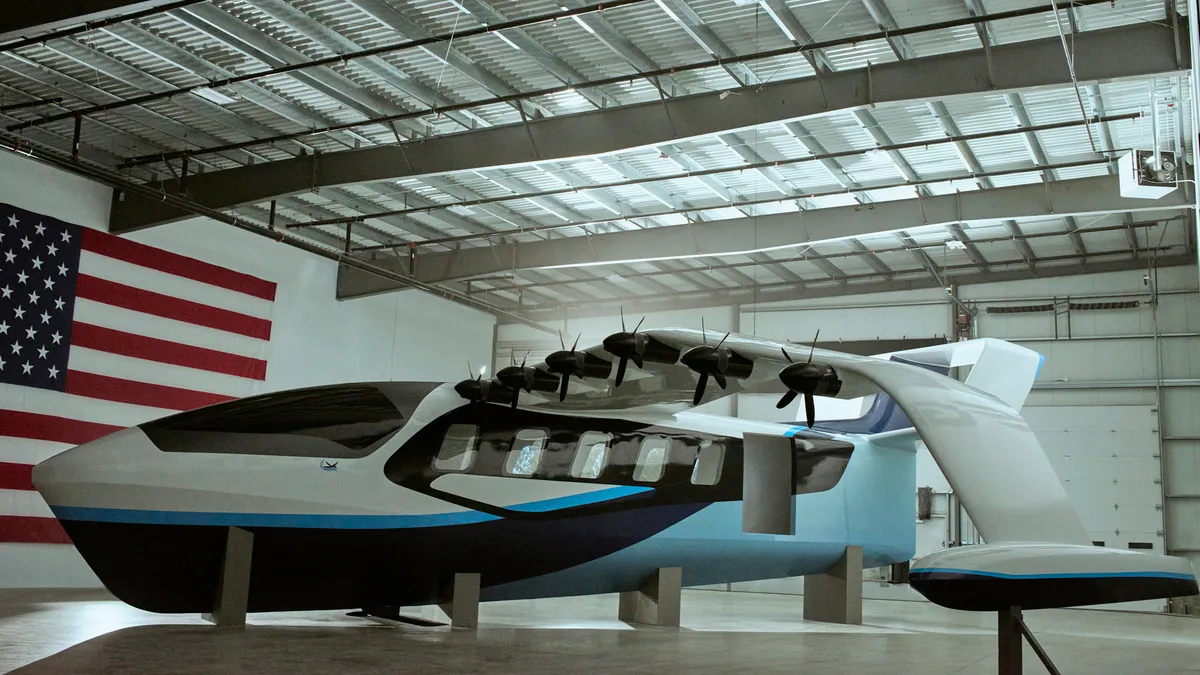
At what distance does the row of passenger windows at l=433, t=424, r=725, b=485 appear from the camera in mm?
11086

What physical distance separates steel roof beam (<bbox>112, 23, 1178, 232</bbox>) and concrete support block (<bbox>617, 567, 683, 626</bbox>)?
22.2ft

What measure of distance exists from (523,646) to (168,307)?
13.4 meters

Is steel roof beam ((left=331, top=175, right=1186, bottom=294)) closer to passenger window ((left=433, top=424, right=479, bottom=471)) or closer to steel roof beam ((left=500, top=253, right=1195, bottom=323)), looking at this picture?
steel roof beam ((left=500, top=253, right=1195, bottom=323))

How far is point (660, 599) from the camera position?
12.7m

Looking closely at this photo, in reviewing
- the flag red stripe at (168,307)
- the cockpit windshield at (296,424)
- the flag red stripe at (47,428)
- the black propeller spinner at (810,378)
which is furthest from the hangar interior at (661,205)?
the black propeller spinner at (810,378)

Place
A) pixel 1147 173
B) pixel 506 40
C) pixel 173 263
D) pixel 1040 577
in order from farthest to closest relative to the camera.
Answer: pixel 173 263 < pixel 1147 173 < pixel 506 40 < pixel 1040 577

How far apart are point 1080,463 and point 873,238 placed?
7592 millimetres

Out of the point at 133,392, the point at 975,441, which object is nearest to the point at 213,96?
the point at 133,392

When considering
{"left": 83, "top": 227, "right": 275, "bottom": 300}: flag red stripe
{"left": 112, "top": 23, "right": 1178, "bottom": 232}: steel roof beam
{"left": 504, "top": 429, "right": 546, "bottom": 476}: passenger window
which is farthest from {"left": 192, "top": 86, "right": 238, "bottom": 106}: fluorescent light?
{"left": 504, "top": 429, "right": 546, "bottom": 476}: passenger window

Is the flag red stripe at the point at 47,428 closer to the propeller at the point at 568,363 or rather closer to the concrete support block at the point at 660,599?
the concrete support block at the point at 660,599

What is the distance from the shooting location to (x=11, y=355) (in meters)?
16.7

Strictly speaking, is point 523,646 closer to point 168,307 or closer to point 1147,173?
point 1147,173

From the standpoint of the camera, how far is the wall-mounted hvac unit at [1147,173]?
50.8ft

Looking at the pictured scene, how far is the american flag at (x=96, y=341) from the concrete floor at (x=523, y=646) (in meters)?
2.91
